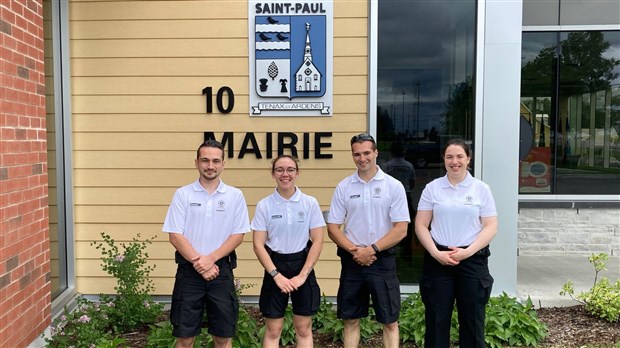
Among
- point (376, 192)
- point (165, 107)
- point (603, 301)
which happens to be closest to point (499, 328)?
point (603, 301)

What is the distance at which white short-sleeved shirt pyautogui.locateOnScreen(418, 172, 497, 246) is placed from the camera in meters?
3.26

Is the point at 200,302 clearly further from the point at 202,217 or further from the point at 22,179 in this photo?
the point at 22,179

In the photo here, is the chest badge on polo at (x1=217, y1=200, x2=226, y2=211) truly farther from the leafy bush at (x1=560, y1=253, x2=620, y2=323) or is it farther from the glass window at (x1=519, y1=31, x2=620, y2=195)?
the glass window at (x1=519, y1=31, x2=620, y2=195)

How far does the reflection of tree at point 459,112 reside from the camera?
4.96 metres

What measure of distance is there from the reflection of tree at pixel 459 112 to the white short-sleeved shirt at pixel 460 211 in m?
1.76

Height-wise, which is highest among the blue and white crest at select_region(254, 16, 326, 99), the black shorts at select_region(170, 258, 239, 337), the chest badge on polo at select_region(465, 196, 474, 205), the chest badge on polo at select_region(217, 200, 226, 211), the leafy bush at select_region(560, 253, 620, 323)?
the blue and white crest at select_region(254, 16, 326, 99)

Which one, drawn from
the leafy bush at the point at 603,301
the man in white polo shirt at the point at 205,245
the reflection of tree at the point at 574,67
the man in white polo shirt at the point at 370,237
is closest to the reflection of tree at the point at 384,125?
the man in white polo shirt at the point at 370,237

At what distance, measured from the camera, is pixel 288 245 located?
3.30 meters

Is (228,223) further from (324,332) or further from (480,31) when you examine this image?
(480,31)

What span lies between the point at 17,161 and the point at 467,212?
3.13 meters

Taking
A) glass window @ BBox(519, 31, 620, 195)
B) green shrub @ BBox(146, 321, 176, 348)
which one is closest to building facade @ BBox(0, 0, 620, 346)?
green shrub @ BBox(146, 321, 176, 348)

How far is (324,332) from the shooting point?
4336 millimetres

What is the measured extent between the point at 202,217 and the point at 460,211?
1637mm

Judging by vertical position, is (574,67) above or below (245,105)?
above
